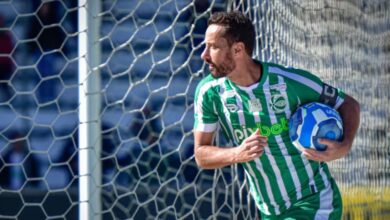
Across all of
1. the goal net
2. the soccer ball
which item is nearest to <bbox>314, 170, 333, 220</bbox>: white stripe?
the soccer ball

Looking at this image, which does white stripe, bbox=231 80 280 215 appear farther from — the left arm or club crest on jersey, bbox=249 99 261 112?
the left arm

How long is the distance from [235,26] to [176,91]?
1.88 meters

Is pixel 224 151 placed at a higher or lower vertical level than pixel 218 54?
lower

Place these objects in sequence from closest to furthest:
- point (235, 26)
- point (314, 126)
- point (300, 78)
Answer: point (314, 126) < point (235, 26) < point (300, 78)

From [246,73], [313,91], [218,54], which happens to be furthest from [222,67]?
[313,91]

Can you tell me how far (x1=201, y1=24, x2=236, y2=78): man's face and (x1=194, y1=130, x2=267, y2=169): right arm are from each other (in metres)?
0.29

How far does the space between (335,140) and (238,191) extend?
1.54m

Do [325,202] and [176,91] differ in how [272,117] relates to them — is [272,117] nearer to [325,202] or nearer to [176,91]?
[325,202]

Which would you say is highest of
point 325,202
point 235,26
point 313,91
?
point 235,26

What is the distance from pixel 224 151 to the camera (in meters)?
3.48

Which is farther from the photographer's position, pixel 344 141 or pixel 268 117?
pixel 268 117

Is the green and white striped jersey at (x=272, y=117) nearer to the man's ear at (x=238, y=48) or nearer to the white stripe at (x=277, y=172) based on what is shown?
the white stripe at (x=277, y=172)

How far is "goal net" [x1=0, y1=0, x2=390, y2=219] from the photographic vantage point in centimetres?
486

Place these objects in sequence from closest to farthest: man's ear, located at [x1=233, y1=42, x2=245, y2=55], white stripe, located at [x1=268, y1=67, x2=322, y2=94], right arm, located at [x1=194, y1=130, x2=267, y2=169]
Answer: right arm, located at [x1=194, y1=130, x2=267, y2=169] < man's ear, located at [x1=233, y1=42, x2=245, y2=55] < white stripe, located at [x1=268, y1=67, x2=322, y2=94]
